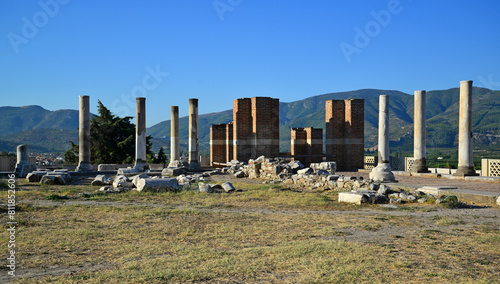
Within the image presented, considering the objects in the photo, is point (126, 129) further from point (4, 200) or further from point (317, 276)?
point (317, 276)

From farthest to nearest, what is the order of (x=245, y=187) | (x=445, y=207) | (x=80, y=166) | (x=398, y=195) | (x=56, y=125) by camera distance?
1. (x=56, y=125)
2. (x=80, y=166)
3. (x=245, y=187)
4. (x=398, y=195)
5. (x=445, y=207)

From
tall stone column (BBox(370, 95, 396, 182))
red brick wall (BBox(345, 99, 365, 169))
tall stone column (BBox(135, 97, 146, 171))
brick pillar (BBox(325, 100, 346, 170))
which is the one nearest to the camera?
tall stone column (BBox(370, 95, 396, 182))

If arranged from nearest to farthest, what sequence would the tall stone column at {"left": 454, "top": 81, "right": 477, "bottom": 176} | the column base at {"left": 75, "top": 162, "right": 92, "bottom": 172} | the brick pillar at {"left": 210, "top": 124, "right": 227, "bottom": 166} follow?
the tall stone column at {"left": 454, "top": 81, "right": 477, "bottom": 176} < the column base at {"left": 75, "top": 162, "right": 92, "bottom": 172} < the brick pillar at {"left": 210, "top": 124, "right": 227, "bottom": 166}

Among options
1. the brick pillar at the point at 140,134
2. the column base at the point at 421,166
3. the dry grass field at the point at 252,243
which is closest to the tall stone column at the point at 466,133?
the column base at the point at 421,166

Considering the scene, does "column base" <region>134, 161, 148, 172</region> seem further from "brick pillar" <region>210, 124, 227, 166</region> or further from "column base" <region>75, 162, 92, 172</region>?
"brick pillar" <region>210, 124, 227, 166</region>

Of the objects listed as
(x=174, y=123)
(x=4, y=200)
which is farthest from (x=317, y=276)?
(x=174, y=123)

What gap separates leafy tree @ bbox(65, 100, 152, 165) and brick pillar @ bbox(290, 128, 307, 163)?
55.4ft

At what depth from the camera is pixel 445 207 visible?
12.0 meters

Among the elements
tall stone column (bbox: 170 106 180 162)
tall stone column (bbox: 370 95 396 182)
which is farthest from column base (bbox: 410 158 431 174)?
tall stone column (bbox: 170 106 180 162)

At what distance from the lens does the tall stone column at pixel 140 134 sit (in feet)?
89.6

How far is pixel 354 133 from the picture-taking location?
29.3 meters

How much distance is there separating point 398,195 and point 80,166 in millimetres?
20329

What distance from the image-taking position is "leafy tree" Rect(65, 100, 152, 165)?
133 feet

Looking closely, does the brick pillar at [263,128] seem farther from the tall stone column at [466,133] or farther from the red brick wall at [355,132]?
the tall stone column at [466,133]
